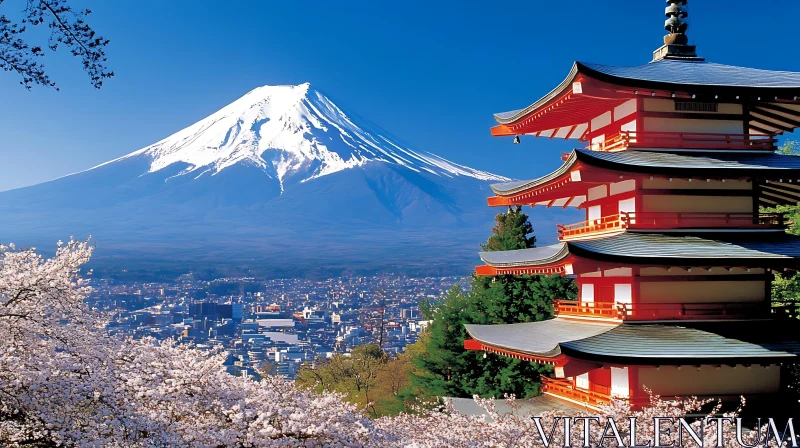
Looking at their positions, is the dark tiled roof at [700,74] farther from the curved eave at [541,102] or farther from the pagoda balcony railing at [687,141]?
the pagoda balcony railing at [687,141]

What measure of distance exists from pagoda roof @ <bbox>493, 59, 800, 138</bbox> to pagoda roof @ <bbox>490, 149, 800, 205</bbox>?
1.25 m

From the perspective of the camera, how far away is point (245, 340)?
78.1 m

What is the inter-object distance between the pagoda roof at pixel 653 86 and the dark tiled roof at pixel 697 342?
4.77 meters

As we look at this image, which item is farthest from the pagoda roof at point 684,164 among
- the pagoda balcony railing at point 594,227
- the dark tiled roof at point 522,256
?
the dark tiled roof at point 522,256

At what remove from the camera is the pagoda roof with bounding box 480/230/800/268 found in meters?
16.5

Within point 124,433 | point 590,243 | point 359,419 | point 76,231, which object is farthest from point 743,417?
point 76,231

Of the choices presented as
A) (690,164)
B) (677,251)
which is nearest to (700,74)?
(690,164)

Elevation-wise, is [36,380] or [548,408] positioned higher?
[36,380]

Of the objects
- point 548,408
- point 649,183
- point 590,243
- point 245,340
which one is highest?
point 649,183

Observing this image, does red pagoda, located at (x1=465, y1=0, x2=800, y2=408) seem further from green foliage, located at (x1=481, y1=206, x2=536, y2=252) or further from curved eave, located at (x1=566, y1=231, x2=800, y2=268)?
green foliage, located at (x1=481, y1=206, x2=536, y2=252)

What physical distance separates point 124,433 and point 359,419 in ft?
10.8

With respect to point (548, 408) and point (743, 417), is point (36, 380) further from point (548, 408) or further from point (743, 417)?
point (743, 417)

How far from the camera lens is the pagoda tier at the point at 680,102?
17.7 m

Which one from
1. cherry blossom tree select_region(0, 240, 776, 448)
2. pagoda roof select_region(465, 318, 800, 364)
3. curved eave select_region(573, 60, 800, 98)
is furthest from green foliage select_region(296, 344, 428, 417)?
cherry blossom tree select_region(0, 240, 776, 448)
